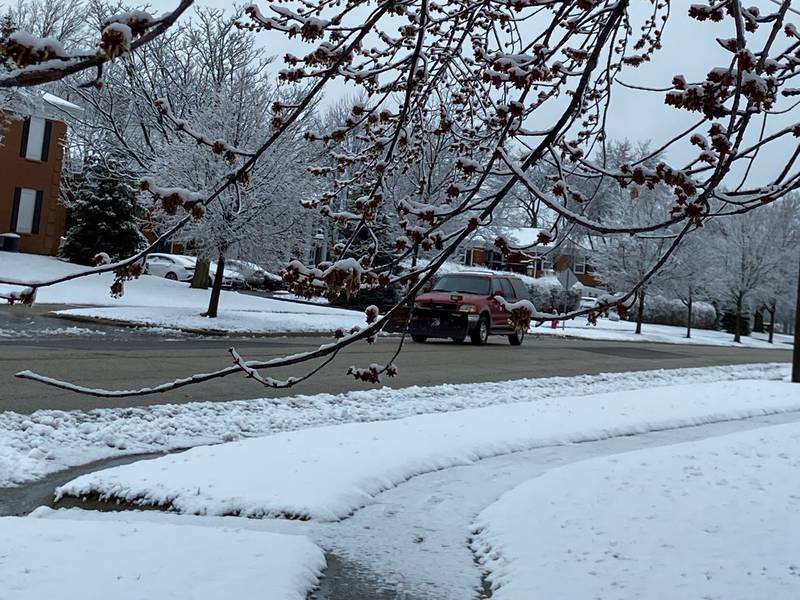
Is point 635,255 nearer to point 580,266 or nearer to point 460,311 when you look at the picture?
point 460,311

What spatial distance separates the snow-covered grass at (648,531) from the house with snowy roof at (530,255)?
1.76m

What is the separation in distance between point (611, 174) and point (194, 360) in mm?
11070

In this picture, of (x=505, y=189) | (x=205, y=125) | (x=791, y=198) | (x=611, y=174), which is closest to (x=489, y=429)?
(x=611, y=174)

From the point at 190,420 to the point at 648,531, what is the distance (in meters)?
5.02

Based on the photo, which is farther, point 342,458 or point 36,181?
point 36,181

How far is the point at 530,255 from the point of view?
485 cm

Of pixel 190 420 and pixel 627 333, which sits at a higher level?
pixel 627 333

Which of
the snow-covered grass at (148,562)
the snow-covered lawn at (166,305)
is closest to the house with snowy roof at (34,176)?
the snow-covered lawn at (166,305)

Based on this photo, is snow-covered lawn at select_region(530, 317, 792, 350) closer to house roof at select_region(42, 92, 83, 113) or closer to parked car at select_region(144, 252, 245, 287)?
parked car at select_region(144, 252, 245, 287)

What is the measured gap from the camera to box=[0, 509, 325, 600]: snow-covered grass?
13.8 ft

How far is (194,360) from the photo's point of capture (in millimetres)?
14375

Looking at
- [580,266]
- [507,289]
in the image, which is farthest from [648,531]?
[580,266]

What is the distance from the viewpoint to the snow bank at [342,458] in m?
6.16

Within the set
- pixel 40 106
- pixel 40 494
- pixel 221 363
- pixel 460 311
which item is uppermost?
pixel 40 106
